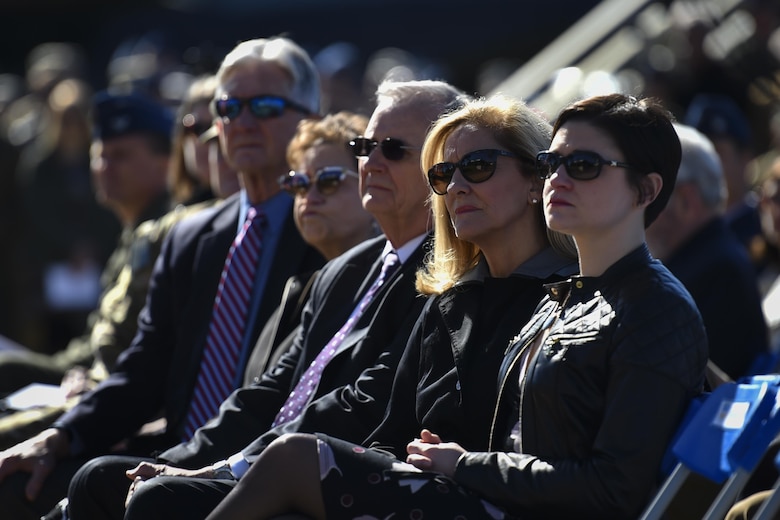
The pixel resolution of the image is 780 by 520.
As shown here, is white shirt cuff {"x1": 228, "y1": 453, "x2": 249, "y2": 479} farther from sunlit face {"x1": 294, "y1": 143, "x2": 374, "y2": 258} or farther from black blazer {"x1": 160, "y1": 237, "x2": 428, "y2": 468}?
sunlit face {"x1": 294, "y1": 143, "x2": 374, "y2": 258}

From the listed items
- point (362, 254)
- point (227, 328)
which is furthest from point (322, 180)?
point (227, 328)

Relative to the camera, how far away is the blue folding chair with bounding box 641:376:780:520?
3357mm

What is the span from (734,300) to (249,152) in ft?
6.69

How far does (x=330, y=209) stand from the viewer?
521 centimetres

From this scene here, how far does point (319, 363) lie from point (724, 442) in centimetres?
164

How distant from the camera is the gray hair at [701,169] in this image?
5895 millimetres

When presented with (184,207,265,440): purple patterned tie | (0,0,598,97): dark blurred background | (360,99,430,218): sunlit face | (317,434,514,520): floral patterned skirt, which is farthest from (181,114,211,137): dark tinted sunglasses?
(0,0,598,97): dark blurred background

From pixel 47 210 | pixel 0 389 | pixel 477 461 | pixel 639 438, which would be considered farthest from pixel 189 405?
pixel 47 210

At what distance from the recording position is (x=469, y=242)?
14.0 ft

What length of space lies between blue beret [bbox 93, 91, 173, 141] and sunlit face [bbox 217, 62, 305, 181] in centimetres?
150

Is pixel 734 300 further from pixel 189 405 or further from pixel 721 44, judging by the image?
pixel 721 44

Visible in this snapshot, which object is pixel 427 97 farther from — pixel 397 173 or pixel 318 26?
pixel 318 26

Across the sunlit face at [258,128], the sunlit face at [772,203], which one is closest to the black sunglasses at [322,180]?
the sunlit face at [258,128]

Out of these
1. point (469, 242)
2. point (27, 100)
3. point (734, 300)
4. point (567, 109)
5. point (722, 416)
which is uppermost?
point (27, 100)
